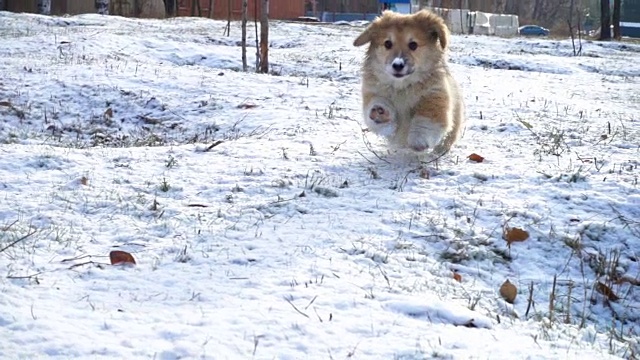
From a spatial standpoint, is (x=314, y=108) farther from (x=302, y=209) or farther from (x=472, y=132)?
(x=302, y=209)

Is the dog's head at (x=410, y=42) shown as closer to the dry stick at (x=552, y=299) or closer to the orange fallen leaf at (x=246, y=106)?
the dry stick at (x=552, y=299)

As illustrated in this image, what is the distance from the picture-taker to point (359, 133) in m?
7.30

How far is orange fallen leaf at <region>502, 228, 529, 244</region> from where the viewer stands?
180 inches

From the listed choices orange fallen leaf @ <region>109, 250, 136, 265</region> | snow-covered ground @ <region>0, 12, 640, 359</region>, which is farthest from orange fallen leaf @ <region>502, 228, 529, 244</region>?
orange fallen leaf @ <region>109, 250, 136, 265</region>

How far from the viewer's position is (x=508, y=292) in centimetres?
390

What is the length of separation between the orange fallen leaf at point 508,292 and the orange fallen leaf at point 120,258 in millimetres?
1831

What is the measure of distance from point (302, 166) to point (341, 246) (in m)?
1.72

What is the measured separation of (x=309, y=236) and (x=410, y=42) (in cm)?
252

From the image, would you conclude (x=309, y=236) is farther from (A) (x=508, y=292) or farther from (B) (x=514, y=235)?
(B) (x=514, y=235)

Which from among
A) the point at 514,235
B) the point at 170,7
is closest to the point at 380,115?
the point at 514,235

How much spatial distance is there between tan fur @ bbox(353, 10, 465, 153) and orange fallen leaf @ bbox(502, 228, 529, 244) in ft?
4.67

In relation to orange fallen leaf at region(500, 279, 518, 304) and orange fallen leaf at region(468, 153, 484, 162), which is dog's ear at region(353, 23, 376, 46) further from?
orange fallen leaf at region(500, 279, 518, 304)

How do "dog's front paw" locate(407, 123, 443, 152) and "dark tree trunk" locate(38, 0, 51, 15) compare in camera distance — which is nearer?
"dog's front paw" locate(407, 123, 443, 152)

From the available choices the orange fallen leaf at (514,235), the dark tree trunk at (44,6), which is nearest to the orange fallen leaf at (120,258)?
the orange fallen leaf at (514,235)
